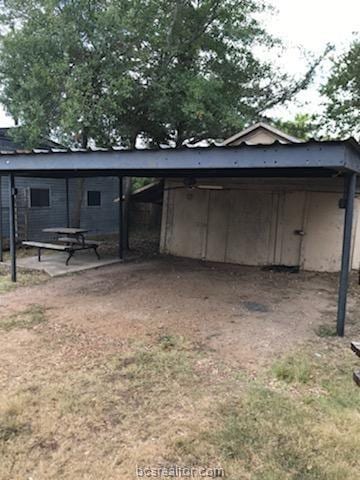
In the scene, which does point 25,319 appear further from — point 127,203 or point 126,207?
point 127,203

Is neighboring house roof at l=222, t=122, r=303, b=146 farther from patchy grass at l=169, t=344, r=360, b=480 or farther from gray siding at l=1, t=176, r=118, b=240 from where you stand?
patchy grass at l=169, t=344, r=360, b=480

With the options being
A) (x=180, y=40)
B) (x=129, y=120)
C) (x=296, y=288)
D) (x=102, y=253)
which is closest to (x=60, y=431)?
(x=296, y=288)

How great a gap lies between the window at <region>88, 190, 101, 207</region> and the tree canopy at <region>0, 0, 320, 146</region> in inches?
111

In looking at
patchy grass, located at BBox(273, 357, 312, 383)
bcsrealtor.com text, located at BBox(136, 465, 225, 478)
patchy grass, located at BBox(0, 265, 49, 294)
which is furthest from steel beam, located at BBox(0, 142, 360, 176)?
bcsrealtor.com text, located at BBox(136, 465, 225, 478)

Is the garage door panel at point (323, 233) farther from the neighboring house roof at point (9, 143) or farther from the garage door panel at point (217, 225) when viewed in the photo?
the neighboring house roof at point (9, 143)

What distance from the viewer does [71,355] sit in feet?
12.4

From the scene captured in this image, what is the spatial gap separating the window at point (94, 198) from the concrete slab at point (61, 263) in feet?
13.2

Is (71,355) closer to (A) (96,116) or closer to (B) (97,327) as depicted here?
(B) (97,327)

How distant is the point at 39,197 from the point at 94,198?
2560 mm

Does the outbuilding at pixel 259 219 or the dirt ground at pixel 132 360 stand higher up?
the outbuilding at pixel 259 219

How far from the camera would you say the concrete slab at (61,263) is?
26.1 ft

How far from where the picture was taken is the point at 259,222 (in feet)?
30.9

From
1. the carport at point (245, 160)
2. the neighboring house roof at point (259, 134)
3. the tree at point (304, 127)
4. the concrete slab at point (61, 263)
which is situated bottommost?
the concrete slab at point (61, 263)

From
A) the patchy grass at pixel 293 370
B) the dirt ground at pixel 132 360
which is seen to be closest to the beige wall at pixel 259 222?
→ the dirt ground at pixel 132 360
